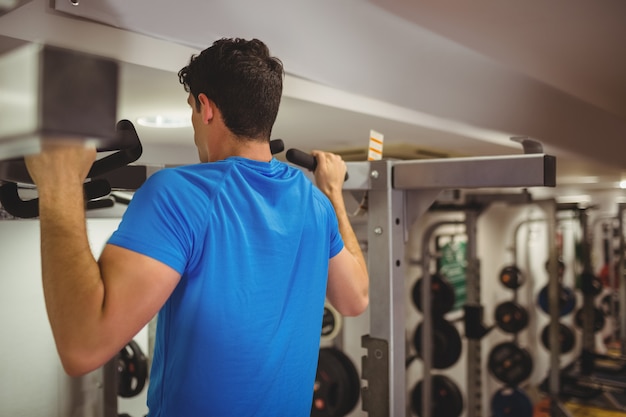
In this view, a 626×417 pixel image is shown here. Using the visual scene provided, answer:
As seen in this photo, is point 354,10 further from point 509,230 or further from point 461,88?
point 509,230

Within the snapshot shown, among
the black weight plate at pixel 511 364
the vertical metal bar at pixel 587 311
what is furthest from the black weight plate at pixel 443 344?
the vertical metal bar at pixel 587 311

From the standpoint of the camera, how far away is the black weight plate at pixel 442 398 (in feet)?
12.8

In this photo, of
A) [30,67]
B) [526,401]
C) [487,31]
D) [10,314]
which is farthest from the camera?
[526,401]

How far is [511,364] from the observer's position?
4359 millimetres

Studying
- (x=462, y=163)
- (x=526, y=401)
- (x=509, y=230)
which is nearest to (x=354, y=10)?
(x=462, y=163)

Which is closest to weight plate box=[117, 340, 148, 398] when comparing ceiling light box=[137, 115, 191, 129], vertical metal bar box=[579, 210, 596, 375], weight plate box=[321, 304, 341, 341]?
ceiling light box=[137, 115, 191, 129]

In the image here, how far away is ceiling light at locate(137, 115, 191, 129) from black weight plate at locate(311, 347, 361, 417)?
5.64 feet

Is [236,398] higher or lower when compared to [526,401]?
higher

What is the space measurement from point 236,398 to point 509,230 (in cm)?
522

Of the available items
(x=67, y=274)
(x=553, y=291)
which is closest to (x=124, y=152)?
(x=67, y=274)

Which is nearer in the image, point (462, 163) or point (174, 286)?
point (174, 286)

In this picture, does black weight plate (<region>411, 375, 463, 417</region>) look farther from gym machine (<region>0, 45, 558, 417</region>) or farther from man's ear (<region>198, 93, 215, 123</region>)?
man's ear (<region>198, 93, 215, 123</region>)

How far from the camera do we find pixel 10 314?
1354mm

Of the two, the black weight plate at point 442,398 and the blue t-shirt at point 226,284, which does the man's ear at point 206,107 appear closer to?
the blue t-shirt at point 226,284
